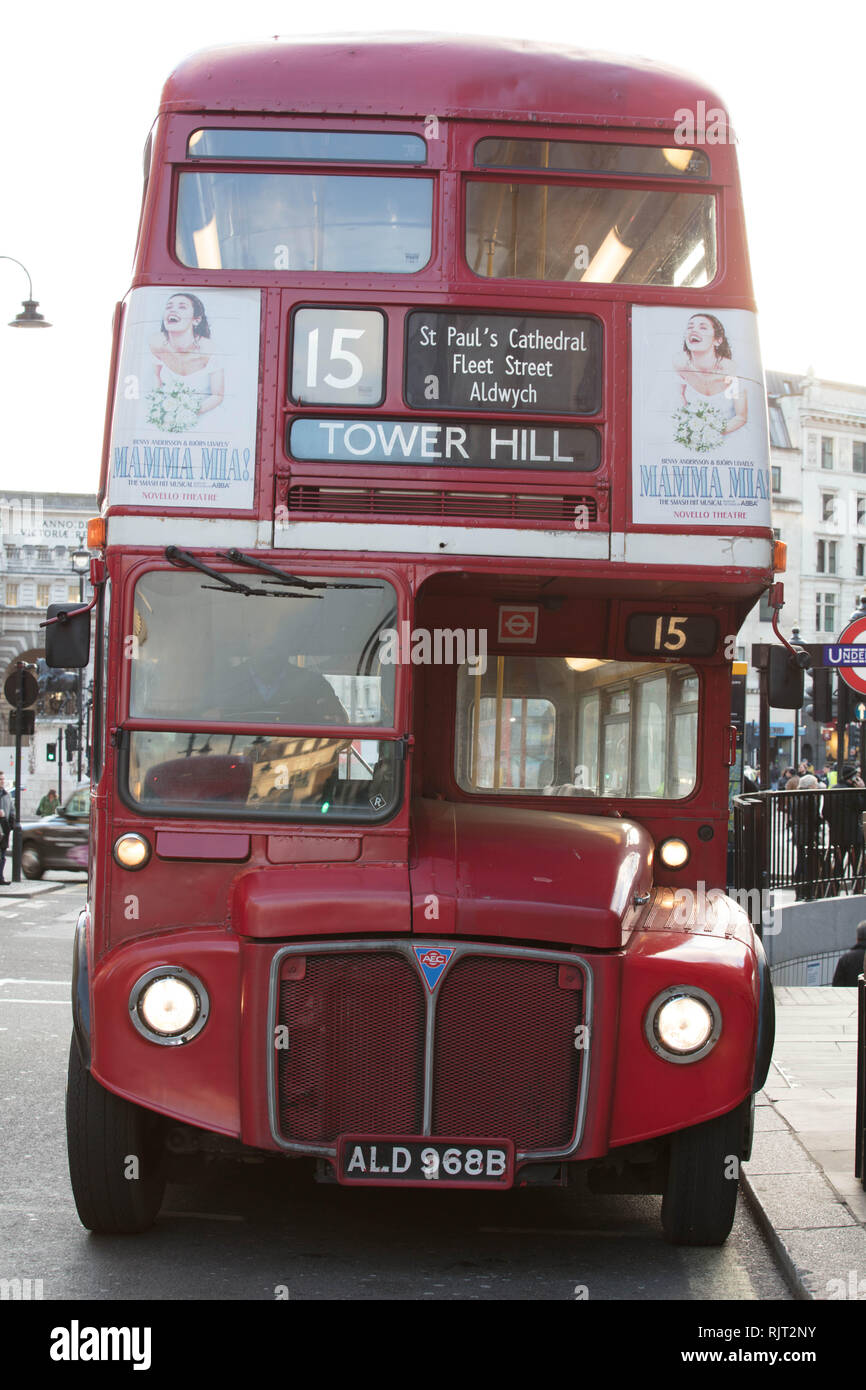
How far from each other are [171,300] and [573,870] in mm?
2606

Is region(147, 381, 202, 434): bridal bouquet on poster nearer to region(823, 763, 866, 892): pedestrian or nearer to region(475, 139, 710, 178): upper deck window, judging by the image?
region(475, 139, 710, 178): upper deck window

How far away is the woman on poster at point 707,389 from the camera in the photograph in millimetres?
6336

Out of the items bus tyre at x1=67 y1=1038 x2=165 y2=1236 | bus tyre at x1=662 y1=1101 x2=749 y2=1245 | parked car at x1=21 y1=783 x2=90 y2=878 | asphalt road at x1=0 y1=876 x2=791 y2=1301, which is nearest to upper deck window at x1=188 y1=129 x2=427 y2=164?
bus tyre at x1=67 y1=1038 x2=165 y2=1236

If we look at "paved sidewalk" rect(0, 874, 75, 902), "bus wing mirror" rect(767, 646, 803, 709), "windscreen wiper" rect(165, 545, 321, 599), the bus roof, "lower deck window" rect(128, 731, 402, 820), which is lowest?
"paved sidewalk" rect(0, 874, 75, 902)

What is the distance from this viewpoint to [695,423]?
6340 mm

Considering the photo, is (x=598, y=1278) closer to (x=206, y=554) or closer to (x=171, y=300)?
(x=206, y=554)

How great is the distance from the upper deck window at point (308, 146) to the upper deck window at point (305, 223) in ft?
0.28

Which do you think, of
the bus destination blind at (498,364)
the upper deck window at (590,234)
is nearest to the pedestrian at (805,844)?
the upper deck window at (590,234)

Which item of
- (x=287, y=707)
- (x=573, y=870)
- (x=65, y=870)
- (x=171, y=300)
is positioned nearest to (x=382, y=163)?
(x=171, y=300)

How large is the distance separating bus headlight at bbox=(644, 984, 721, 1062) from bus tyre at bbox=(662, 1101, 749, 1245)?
346 mm

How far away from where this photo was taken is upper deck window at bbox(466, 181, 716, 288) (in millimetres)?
6309

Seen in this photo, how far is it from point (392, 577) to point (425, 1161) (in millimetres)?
2067
